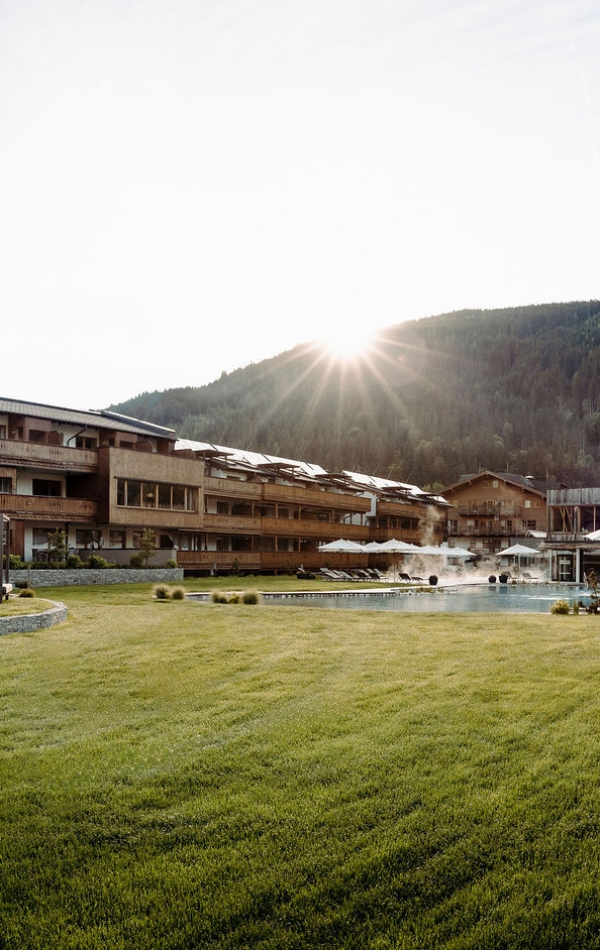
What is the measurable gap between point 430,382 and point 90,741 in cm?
13023

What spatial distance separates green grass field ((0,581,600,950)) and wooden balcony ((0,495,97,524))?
21.6 meters

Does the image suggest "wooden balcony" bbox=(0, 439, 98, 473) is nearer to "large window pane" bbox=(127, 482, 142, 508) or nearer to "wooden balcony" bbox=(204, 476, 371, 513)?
"large window pane" bbox=(127, 482, 142, 508)

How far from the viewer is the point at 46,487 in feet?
112

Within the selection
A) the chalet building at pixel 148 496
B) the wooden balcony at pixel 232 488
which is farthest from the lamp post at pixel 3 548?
the wooden balcony at pixel 232 488

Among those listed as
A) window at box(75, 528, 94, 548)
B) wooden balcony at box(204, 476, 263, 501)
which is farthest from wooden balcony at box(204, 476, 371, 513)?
window at box(75, 528, 94, 548)

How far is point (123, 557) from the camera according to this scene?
33375mm

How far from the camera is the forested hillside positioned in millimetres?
107375

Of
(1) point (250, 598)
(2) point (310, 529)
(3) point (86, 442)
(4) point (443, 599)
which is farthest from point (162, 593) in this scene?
(2) point (310, 529)

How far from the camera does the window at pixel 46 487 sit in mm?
33500

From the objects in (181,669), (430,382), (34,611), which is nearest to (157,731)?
(181,669)

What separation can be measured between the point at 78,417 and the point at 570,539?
90.2 ft

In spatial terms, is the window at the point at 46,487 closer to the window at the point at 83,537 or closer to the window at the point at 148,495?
the window at the point at 83,537

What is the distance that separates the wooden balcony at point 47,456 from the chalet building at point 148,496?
44mm

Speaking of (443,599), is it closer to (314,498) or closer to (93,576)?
(93,576)
